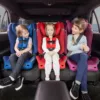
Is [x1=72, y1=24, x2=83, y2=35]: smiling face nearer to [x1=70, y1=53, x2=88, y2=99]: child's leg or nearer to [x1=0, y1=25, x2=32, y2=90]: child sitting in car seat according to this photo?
[x1=70, y1=53, x2=88, y2=99]: child's leg

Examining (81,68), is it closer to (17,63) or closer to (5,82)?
(17,63)

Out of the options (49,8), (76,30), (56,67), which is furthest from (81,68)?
(49,8)

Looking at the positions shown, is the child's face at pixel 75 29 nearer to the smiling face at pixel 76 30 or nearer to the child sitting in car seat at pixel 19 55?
the smiling face at pixel 76 30

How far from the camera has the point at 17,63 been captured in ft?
7.32

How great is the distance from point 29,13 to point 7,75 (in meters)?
2.53

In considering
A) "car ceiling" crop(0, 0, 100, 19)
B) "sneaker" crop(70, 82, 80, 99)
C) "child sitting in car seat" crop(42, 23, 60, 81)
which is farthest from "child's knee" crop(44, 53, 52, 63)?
"car ceiling" crop(0, 0, 100, 19)

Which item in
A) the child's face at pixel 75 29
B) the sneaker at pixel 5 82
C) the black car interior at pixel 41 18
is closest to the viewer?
the sneaker at pixel 5 82

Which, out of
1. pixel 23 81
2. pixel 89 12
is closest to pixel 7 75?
pixel 23 81

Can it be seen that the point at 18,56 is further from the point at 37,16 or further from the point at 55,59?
the point at 37,16

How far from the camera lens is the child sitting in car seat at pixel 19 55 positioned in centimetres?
217

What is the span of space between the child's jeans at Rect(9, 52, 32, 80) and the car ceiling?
1269 millimetres

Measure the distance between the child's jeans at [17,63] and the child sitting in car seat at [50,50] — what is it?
22 centimetres

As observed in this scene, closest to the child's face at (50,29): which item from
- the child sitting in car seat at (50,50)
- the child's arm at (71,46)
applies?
the child sitting in car seat at (50,50)

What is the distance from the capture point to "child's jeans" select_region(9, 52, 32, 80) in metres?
2.17
